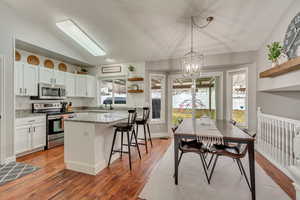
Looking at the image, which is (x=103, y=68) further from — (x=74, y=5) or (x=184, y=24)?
(x=184, y=24)

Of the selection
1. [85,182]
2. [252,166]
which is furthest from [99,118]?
[252,166]

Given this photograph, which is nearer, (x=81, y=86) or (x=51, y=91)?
(x=51, y=91)

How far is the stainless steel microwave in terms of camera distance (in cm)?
355

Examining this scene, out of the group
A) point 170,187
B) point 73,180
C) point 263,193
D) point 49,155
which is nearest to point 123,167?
point 73,180

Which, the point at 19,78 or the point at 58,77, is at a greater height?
the point at 58,77

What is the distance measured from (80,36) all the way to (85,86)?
5.71ft

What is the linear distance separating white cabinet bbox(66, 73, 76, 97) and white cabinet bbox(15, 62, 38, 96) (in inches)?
35.9

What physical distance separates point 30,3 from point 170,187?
442cm

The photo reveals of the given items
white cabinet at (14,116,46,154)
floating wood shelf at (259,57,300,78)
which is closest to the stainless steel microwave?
white cabinet at (14,116,46,154)

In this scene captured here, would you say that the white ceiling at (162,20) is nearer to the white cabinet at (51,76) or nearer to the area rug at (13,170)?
the white cabinet at (51,76)

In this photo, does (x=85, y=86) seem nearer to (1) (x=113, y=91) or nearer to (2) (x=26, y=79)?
(1) (x=113, y=91)

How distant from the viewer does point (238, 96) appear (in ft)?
12.9

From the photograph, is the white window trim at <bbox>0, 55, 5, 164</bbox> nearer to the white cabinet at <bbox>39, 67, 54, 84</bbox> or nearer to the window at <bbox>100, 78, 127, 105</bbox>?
the white cabinet at <bbox>39, 67, 54, 84</bbox>

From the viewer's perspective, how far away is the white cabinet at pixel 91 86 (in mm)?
4887
